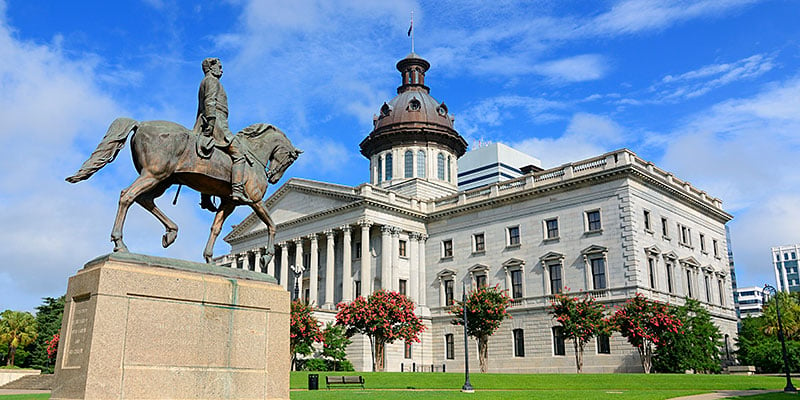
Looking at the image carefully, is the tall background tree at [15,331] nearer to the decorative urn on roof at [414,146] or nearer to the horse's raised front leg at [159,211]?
the decorative urn on roof at [414,146]

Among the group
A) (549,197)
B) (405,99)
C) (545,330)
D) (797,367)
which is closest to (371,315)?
(545,330)

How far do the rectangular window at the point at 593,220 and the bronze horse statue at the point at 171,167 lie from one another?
138 ft

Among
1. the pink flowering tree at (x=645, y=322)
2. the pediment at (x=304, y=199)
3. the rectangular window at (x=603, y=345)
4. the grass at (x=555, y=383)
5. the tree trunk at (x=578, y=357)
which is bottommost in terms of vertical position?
the grass at (x=555, y=383)

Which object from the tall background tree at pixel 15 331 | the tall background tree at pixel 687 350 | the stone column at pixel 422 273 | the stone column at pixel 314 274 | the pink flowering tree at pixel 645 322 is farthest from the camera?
the tall background tree at pixel 15 331

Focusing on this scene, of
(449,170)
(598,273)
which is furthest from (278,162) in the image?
(449,170)

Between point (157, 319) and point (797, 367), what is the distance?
47739 millimetres

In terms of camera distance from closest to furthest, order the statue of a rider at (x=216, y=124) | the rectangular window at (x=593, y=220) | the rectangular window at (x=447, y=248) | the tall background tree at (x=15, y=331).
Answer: the statue of a rider at (x=216, y=124) → the rectangular window at (x=593, y=220) → the rectangular window at (x=447, y=248) → the tall background tree at (x=15, y=331)

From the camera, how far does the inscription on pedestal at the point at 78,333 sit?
10.5m

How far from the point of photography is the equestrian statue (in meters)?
11.9

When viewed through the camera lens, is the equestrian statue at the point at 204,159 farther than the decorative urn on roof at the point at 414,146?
No

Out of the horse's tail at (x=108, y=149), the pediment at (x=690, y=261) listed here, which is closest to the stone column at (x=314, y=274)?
the pediment at (x=690, y=261)

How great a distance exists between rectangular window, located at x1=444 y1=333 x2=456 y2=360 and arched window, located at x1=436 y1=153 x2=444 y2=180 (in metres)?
19.8

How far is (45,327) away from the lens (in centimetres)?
6894

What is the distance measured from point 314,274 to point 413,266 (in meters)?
9.46
